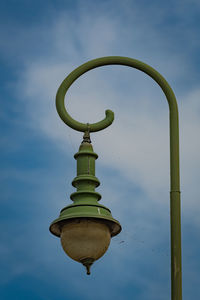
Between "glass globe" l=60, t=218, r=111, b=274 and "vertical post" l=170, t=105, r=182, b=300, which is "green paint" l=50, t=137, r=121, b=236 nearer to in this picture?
"glass globe" l=60, t=218, r=111, b=274

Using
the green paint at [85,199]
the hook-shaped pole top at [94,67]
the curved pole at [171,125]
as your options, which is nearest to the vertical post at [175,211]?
the curved pole at [171,125]

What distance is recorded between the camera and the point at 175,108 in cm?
1098

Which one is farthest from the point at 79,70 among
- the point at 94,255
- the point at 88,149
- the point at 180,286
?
the point at 180,286

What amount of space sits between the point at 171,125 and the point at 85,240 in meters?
1.88

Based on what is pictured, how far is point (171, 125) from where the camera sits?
425 inches

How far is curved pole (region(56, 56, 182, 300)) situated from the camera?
9922 mm

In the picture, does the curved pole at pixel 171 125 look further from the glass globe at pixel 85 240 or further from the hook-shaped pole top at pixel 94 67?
the glass globe at pixel 85 240

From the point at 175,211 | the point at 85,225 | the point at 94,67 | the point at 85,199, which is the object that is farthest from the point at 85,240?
the point at 94,67

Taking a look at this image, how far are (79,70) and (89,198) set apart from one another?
6.67 feet

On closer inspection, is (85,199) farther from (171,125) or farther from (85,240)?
(171,125)

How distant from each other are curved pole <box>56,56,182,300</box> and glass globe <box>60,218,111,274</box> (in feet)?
3.05

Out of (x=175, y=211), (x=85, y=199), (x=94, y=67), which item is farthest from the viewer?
(x=94, y=67)

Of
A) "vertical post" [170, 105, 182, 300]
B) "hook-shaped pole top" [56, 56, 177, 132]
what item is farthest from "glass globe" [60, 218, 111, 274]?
"hook-shaped pole top" [56, 56, 177, 132]

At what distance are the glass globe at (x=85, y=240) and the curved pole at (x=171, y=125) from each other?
929 millimetres
